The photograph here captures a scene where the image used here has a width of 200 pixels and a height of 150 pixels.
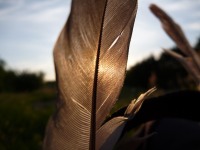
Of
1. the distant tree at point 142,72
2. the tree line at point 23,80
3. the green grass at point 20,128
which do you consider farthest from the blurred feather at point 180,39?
the distant tree at point 142,72

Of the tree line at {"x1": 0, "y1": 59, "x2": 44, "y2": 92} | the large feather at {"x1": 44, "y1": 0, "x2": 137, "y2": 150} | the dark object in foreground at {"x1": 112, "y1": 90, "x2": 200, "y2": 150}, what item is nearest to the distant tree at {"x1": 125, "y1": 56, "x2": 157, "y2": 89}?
the tree line at {"x1": 0, "y1": 59, "x2": 44, "y2": 92}

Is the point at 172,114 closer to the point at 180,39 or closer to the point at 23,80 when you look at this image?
Result: the point at 180,39

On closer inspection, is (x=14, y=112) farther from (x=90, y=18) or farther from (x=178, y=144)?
(x=90, y=18)

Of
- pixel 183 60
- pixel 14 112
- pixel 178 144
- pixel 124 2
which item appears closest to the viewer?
pixel 124 2

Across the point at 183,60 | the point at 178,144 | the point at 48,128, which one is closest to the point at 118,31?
the point at 48,128

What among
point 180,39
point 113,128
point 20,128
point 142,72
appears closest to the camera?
point 113,128

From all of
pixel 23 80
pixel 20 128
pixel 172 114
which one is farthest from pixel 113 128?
pixel 23 80

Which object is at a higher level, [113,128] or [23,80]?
[113,128]

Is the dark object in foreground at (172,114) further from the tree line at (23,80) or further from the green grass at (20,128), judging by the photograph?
the tree line at (23,80)
